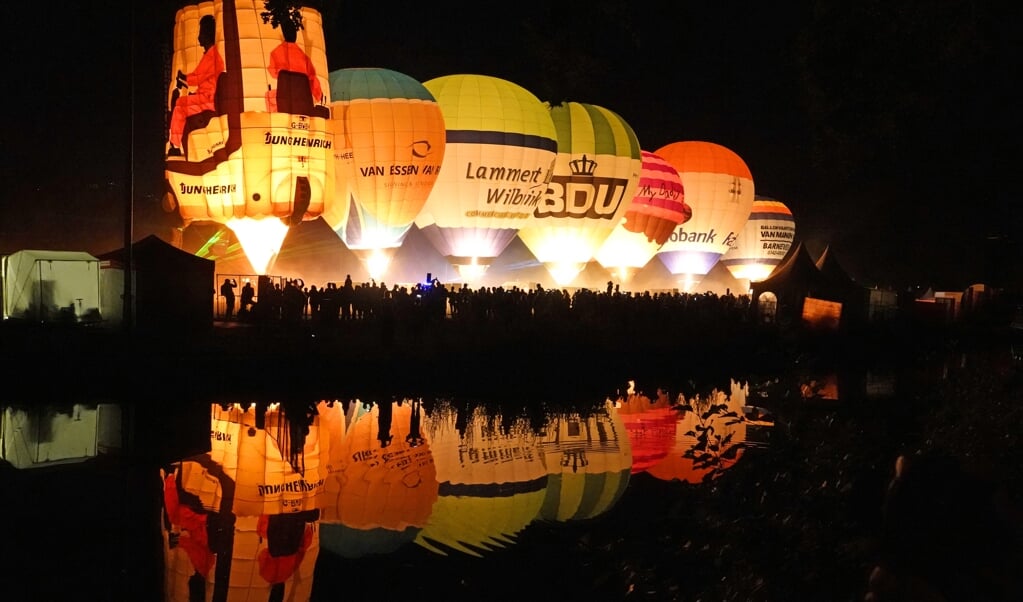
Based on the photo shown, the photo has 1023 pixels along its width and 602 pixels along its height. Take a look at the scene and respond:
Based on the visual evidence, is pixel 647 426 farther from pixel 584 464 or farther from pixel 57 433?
pixel 57 433

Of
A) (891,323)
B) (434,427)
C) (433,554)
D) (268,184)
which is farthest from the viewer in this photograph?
(891,323)

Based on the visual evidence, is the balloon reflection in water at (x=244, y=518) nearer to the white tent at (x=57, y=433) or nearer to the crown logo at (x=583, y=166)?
the white tent at (x=57, y=433)

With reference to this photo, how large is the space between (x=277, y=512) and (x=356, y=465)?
182 cm

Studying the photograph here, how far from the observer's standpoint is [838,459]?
4.38m

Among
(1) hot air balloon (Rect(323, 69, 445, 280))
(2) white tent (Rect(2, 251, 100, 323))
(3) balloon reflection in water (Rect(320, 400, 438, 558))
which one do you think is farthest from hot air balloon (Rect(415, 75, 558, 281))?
(3) balloon reflection in water (Rect(320, 400, 438, 558))

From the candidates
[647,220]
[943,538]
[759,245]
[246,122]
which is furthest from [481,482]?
[759,245]

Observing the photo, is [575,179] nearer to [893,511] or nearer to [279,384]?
[279,384]

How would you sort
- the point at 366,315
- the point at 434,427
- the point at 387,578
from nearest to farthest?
the point at 387,578
the point at 434,427
the point at 366,315

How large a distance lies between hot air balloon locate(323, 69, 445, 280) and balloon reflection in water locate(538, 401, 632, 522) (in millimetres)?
11501

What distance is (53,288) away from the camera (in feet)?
Result: 52.0

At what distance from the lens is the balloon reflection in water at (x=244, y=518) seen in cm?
587

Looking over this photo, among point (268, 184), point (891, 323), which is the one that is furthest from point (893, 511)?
point (891, 323)

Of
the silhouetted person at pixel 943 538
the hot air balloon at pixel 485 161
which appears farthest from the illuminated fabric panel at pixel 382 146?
the silhouetted person at pixel 943 538

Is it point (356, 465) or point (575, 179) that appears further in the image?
point (575, 179)
